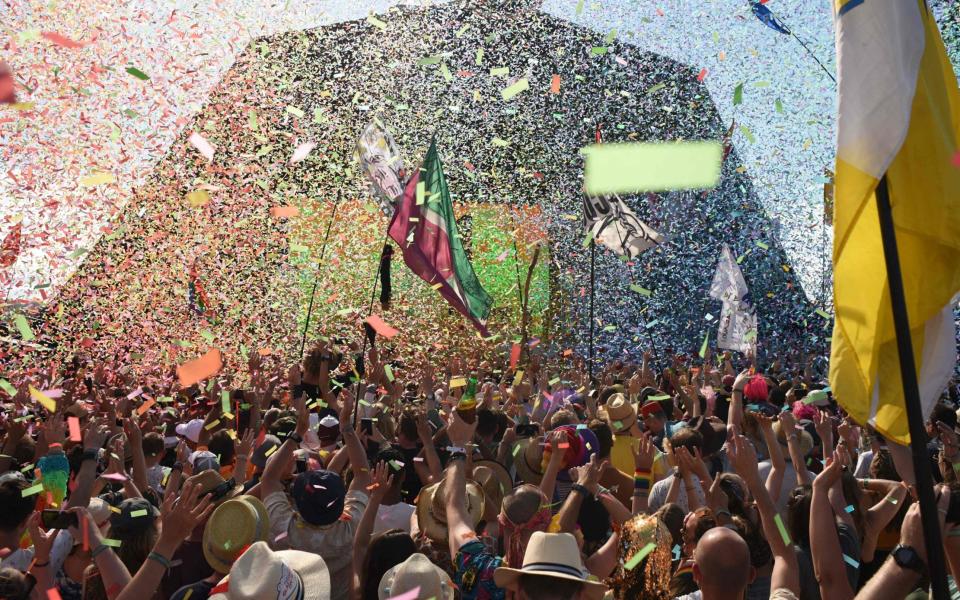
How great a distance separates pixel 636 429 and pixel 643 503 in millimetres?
2171

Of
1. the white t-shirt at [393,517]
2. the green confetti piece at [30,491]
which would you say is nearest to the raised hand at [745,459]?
the white t-shirt at [393,517]

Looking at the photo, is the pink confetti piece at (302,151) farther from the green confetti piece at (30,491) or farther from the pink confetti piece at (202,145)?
the green confetti piece at (30,491)

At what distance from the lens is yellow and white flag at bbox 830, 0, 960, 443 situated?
10.5ft

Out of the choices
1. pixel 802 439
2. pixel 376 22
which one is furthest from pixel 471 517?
pixel 376 22

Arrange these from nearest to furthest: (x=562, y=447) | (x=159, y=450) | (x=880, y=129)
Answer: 1. (x=880, y=129)
2. (x=562, y=447)
3. (x=159, y=450)

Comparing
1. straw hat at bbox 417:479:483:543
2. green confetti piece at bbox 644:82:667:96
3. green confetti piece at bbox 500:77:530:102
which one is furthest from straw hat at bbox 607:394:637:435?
green confetti piece at bbox 644:82:667:96

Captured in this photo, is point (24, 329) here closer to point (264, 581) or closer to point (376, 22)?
point (264, 581)

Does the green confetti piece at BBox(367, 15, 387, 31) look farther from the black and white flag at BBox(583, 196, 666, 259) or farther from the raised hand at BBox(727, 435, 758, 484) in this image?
the raised hand at BBox(727, 435, 758, 484)

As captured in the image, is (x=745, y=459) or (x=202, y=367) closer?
(x=745, y=459)

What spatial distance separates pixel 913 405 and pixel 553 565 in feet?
4.45

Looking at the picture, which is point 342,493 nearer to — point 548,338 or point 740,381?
point 740,381

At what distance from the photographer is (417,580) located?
10.0 ft

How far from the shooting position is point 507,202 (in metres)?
27.9

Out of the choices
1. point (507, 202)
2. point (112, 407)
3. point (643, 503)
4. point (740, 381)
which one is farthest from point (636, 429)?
point (507, 202)
